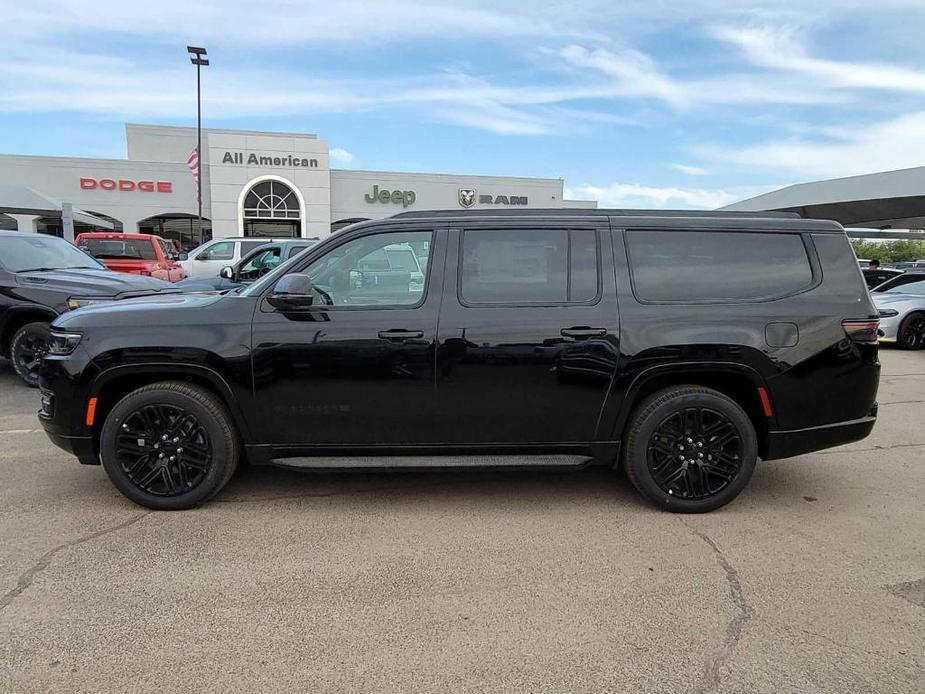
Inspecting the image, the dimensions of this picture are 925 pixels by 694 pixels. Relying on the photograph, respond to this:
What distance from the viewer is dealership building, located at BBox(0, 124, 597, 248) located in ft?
113

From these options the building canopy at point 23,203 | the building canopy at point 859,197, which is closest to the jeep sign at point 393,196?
the building canopy at point 23,203

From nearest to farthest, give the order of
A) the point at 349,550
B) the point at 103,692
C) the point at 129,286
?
the point at 103,692, the point at 349,550, the point at 129,286

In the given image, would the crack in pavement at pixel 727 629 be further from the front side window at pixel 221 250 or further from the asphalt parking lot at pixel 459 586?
the front side window at pixel 221 250

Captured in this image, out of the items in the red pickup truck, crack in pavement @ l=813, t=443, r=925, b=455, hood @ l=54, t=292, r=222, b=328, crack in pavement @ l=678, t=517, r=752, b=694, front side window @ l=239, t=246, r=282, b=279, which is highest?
the red pickup truck

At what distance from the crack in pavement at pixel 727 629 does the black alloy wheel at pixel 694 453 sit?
42 centimetres

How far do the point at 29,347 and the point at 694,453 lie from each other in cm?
728

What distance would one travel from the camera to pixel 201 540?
358 cm

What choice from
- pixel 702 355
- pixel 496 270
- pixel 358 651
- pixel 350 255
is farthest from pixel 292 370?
pixel 702 355

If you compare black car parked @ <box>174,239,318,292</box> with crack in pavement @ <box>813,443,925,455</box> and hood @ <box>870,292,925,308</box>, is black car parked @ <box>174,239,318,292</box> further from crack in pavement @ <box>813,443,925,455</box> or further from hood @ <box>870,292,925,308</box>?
hood @ <box>870,292,925,308</box>

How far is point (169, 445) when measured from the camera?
387 cm

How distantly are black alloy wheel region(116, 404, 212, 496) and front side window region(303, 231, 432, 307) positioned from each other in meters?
1.14

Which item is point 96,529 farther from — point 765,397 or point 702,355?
point 765,397

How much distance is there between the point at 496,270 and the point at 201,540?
235 cm

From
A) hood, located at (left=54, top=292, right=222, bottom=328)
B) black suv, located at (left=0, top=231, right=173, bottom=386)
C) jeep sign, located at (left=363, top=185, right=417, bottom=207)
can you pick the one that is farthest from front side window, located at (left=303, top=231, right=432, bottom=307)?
jeep sign, located at (left=363, top=185, right=417, bottom=207)
